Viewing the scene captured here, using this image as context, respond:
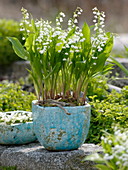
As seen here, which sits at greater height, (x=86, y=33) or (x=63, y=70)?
(x=86, y=33)

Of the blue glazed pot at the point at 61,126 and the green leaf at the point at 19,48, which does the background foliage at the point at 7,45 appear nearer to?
the green leaf at the point at 19,48

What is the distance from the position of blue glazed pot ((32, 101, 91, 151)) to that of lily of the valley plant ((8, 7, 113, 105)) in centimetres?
16

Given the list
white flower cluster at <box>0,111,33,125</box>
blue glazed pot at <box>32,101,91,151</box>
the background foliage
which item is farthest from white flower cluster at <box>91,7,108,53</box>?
the background foliage

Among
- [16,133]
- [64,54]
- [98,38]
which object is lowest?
[16,133]

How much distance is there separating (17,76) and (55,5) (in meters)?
8.74

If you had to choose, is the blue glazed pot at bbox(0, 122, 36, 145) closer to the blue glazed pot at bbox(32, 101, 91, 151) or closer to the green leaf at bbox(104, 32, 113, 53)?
the blue glazed pot at bbox(32, 101, 91, 151)

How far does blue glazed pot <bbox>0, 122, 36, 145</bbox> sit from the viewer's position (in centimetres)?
365

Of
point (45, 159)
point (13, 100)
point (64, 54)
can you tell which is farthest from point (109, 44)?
point (13, 100)

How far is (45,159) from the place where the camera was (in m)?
3.11

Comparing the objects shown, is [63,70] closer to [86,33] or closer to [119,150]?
[86,33]

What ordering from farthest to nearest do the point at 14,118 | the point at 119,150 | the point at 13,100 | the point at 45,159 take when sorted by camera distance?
1. the point at 13,100
2. the point at 14,118
3. the point at 45,159
4. the point at 119,150

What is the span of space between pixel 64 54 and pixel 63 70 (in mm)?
164

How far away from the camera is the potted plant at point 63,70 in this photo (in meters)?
3.15

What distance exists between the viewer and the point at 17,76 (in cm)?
815
